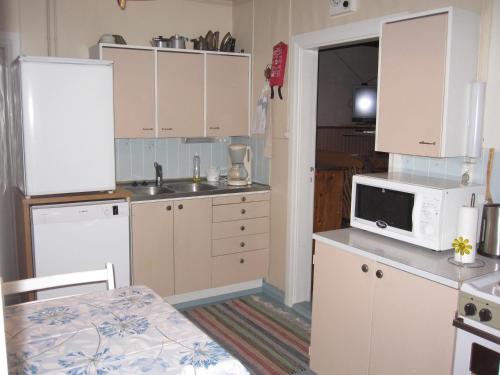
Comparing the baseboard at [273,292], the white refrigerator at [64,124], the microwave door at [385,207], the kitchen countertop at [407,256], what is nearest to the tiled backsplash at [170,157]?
the white refrigerator at [64,124]

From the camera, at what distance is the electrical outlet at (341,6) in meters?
3.04

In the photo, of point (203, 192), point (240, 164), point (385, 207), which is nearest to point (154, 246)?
point (203, 192)

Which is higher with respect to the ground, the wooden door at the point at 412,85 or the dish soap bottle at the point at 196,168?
the wooden door at the point at 412,85

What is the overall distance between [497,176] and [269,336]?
6.20 feet

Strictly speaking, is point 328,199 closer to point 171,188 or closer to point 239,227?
point 239,227

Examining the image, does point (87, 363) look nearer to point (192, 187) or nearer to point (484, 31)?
point (484, 31)

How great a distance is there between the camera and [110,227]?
3291mm

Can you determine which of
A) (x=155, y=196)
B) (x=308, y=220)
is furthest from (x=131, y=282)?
(x=308, y=220)

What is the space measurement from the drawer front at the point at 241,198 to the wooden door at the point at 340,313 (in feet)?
4.64

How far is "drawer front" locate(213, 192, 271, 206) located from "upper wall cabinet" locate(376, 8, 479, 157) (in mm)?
1665

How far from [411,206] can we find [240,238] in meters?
1.91

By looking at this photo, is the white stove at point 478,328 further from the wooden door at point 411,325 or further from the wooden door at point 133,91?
the wooden door at point 133,91

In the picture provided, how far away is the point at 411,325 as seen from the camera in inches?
82.6

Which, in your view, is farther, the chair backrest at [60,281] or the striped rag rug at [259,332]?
the striped rag rug at [259,332]
